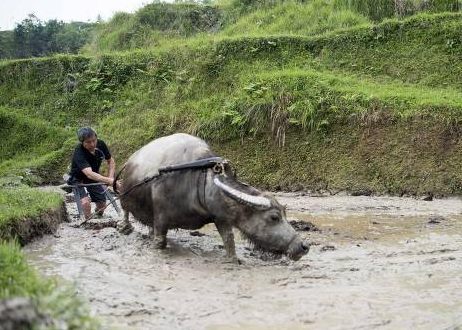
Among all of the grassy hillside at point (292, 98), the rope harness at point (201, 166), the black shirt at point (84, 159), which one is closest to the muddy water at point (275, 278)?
the black shirt at point (84, 159)

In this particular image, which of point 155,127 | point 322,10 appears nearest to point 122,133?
point 155,127

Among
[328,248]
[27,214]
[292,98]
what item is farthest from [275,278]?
[292,98]

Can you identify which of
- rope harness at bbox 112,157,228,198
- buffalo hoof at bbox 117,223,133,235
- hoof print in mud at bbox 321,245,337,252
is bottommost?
hoof print in mud at bbox 321,245,337,252

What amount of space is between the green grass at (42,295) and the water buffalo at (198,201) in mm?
2970

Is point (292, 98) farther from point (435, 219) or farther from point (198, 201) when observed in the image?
point (198, 201)

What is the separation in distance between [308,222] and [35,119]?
13.0 m

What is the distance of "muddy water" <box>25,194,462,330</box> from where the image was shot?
4867 millimetres

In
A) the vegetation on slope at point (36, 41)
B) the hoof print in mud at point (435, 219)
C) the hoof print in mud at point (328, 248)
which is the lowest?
the hoof print in mud at point (435, 219)

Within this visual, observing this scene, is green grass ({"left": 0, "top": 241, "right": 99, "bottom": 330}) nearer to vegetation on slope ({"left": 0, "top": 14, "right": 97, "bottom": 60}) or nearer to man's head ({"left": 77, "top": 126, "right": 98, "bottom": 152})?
man's head ({"left": 77, "top": 126, "right": 98, "bottom": 152})

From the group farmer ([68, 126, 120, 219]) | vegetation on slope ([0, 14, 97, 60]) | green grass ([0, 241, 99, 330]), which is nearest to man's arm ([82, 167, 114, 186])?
farmer ([68, 126, 120, 219])

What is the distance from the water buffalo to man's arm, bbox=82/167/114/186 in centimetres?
57

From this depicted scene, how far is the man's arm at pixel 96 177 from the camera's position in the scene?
891cm

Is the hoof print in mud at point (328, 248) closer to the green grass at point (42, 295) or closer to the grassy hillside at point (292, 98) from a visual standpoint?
the green grass at point (42, 295)

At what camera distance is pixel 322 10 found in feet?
64.8
